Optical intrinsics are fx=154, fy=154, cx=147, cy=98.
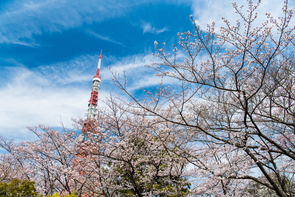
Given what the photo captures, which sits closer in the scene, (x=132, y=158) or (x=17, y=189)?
(x=17, y=189)

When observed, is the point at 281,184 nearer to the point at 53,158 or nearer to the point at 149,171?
the point at 149,171

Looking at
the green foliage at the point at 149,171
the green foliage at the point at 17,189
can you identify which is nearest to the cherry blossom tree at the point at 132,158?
the green foliage at the point at 149,171

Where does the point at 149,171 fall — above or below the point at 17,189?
above

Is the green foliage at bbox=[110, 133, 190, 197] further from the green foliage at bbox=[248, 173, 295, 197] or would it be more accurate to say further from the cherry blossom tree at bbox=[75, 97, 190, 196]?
the green foliage at bbox=[248, 173, 295, 197]

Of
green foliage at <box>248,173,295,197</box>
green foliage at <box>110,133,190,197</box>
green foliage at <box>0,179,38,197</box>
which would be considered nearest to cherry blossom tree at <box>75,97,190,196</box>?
green foliage at <box>110,133,190,197</box>

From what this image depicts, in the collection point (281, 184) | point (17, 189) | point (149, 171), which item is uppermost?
point (149, 171)

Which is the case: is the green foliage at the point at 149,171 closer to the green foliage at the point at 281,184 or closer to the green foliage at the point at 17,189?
the green foliage at the point at 17,189

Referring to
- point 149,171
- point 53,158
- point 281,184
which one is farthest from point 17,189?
point 281,184

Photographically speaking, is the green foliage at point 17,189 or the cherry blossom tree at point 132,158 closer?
the green foliage at point 17,189

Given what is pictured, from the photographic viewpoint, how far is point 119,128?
8273mm

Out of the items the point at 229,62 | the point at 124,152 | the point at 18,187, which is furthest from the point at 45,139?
the point at 229,62

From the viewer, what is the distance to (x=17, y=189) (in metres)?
5.58

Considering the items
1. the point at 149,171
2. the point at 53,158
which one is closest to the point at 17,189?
the point at 53,158

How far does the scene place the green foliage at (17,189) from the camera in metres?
5.55
